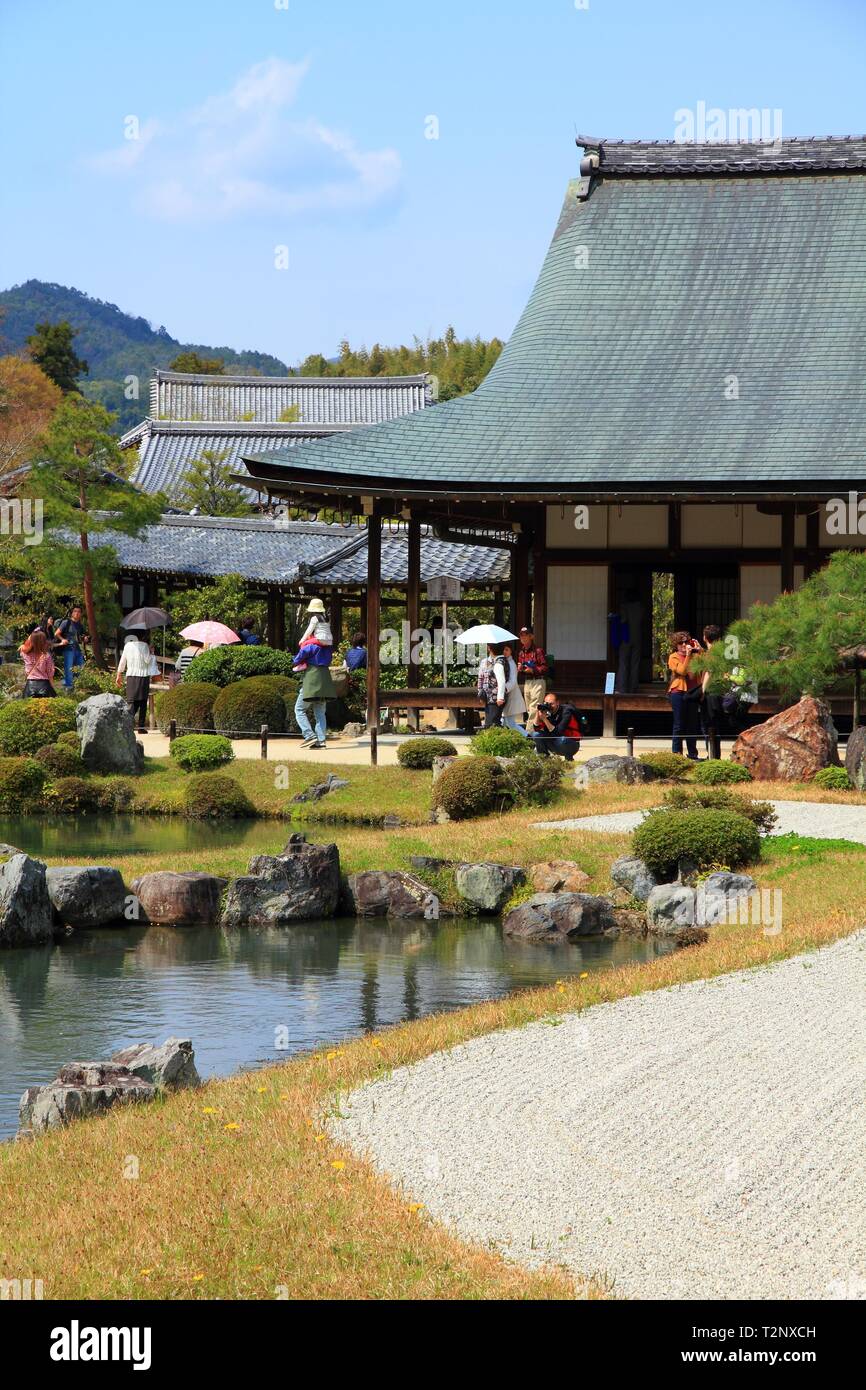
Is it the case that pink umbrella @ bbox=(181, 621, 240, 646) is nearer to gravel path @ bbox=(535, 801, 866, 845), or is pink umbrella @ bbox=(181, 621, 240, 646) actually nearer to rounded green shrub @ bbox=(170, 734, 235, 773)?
rounded green shrub @ bbox=(170, 734, 235, 773)

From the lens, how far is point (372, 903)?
15.9 m

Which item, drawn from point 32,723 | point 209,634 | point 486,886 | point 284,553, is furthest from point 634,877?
point 284,553

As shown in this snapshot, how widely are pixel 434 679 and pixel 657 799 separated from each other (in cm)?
1419

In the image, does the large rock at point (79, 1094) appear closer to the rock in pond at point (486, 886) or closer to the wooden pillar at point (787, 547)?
the rock in pond at point (486, 886)

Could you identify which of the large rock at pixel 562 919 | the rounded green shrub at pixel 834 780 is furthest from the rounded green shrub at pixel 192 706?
the large rock at pixel 562 919

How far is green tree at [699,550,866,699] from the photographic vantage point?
64.9 feet

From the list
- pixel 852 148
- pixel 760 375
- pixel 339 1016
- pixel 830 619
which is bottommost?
pixel 339 1016

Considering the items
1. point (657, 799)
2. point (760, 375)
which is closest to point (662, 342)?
point (760, 375)

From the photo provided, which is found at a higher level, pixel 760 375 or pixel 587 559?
pixel 760 375

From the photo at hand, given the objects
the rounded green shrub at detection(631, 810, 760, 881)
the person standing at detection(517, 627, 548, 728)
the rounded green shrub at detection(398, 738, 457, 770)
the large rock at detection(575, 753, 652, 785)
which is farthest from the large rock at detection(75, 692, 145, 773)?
the rounded green shrub at detection(631, 810, 760, 881)

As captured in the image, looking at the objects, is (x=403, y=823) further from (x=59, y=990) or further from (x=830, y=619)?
(x=59, y=990)

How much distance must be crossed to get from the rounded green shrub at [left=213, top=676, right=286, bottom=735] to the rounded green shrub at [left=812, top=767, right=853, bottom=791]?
992 centimetres

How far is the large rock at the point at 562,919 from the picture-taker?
14.9 meters

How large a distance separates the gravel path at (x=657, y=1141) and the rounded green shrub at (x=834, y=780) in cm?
995
